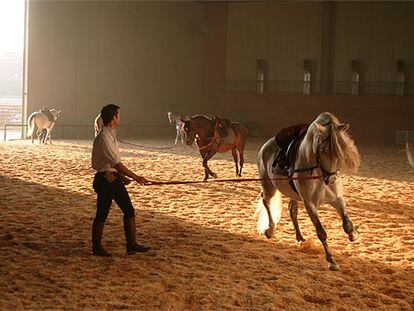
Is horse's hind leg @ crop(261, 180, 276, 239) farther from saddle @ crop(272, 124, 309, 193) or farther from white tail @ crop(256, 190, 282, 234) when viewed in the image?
saddle @ crop(272, 124, 309, 193)

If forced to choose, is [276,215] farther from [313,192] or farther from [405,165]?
[405,165]

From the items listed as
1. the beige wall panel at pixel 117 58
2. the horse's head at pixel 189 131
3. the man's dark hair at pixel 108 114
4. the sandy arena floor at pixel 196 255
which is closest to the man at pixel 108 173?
the man's dark hair at pixel 108 114

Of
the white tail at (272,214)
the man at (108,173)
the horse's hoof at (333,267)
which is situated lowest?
the horse's hoof at (333,267)

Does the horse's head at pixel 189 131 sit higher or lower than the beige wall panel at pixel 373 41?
lower

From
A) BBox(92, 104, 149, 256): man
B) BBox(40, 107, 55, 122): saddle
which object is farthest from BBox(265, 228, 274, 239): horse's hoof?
BBox(40, 107, 55, 122): saddle

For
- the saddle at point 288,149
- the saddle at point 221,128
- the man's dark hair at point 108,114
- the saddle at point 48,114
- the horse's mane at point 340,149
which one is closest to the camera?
the horse's mane at point 340,149

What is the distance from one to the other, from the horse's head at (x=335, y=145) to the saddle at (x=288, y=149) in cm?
52

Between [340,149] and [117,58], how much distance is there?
852 inches

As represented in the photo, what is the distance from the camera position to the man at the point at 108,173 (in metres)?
5.09

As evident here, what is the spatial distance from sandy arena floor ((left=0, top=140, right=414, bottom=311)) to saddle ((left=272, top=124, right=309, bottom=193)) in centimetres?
84

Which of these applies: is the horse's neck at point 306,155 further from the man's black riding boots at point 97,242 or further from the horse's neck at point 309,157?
the man's black riding boots at point 97,242

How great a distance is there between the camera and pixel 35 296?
4219 mm

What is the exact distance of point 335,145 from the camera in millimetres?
4977

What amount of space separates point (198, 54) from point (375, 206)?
1937cm
